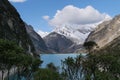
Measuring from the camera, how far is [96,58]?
11688 cm

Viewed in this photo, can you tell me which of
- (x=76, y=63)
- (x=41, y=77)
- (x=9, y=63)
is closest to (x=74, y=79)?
(x=76, y=63)

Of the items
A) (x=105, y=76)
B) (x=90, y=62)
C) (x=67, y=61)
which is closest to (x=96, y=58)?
(x=90, y=62)

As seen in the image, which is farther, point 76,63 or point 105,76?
point 76,63

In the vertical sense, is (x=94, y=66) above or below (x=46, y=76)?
above

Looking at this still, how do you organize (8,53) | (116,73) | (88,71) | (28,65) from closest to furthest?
(8,53) < (116,73) < (88,71) < (28,65)

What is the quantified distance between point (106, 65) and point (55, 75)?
19409mm

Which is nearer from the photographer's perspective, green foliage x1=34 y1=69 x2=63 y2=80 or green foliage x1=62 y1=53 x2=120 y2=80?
green foliage x1=62 y1=53 x2=120 y2=80

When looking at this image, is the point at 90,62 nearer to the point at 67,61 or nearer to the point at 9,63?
the point at 67,61

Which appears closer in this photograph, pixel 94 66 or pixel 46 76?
pixel 94 66

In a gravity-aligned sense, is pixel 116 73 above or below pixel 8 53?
below

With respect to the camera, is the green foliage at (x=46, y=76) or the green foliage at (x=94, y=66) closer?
the green foliage at (x=94, y=66)

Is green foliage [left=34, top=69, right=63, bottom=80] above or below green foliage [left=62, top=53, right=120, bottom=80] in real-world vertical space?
below

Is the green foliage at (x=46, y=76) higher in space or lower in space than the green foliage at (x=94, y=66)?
lower

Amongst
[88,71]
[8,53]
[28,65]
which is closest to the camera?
[8,53]
